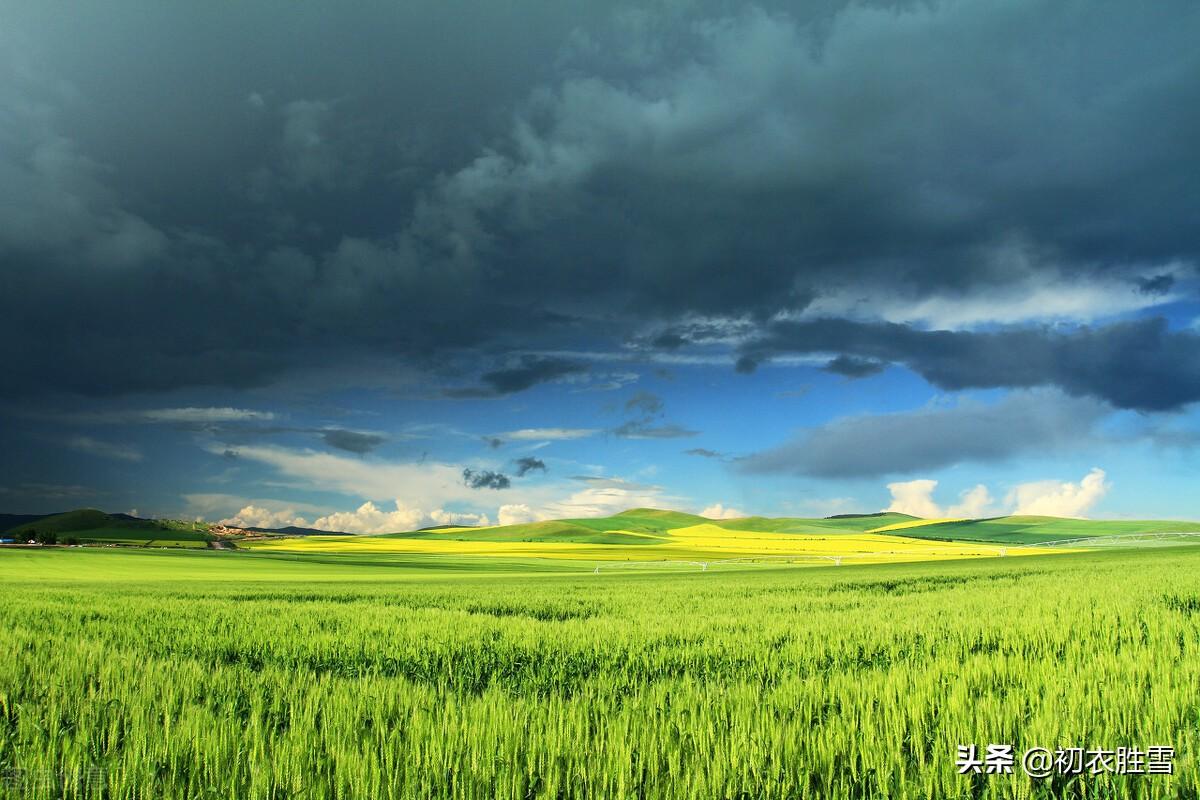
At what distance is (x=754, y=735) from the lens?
5145mm

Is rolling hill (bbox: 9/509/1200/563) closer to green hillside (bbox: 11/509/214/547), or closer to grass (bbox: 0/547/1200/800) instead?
green hillside (bbox: 11/509/214/547)

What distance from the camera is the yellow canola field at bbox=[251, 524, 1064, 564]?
295ft

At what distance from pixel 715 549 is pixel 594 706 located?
347 feet

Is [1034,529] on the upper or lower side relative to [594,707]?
lower

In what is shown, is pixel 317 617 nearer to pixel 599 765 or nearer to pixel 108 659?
pixel 108 659

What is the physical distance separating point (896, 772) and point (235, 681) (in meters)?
7.51

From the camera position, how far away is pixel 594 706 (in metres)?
6.45

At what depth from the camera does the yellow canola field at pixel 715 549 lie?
89.9 m

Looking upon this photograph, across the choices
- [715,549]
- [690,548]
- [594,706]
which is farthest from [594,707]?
[690,548]

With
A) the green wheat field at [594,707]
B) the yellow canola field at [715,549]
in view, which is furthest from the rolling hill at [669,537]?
the green wheat field at [594,707]

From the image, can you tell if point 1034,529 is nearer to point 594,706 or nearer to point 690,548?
point 690,548

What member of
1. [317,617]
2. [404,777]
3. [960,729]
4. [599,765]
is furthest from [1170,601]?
[317,617]

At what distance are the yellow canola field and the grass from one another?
2788 inches

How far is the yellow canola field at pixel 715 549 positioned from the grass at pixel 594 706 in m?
70.8
